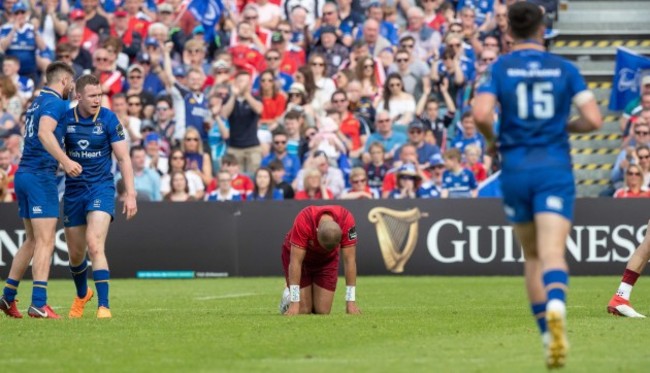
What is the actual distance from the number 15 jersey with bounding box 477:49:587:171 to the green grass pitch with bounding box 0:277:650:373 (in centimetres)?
143

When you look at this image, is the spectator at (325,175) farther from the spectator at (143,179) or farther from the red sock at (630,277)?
the red sock at (630,277)

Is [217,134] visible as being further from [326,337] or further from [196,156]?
[326,337]

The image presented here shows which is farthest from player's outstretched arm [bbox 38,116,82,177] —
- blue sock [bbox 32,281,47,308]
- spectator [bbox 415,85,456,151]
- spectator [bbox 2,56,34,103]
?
spectator [bbox 2,56,34,103]

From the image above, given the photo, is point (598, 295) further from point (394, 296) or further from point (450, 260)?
point (450, 260)

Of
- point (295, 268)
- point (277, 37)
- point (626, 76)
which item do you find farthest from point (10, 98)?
point (295, 268)

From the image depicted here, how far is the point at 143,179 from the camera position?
75.6 feet

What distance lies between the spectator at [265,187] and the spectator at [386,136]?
1.74 metres

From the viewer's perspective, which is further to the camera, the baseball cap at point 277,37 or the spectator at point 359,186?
the baseball cap at point 277,37

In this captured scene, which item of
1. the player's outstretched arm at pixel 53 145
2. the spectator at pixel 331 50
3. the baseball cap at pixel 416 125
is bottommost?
the baseball cap at pixel 416 125

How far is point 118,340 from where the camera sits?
437 inches

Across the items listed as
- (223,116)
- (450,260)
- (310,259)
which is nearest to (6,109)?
(223,116)

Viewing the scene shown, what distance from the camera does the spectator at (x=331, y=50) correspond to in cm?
2555

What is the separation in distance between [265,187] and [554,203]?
45.6 feet

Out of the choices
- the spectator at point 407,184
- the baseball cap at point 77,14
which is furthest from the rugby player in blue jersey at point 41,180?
the baseball cap at point 77,14
